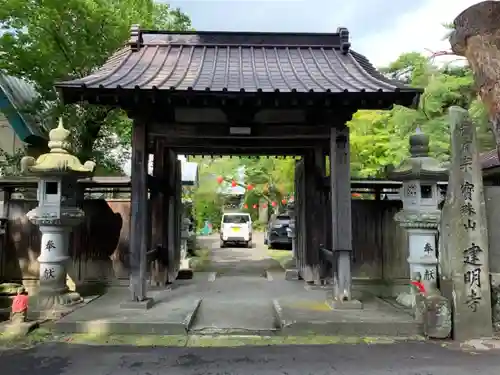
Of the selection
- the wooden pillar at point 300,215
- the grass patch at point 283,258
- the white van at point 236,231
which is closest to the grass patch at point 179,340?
the wooden pillar at point 300,215

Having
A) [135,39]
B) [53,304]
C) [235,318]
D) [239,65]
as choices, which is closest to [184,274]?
[53,304]

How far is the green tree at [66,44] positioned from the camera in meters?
10.7

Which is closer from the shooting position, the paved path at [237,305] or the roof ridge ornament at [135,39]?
the paved path at [237,305]

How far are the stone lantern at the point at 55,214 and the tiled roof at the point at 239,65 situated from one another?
5.16ft

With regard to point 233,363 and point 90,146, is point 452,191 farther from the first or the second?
point 90,146

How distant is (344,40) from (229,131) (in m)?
3.46

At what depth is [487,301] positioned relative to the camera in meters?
6.10

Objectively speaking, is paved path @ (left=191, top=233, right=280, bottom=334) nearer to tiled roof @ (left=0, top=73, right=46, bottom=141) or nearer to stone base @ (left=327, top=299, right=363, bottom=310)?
stone base @ (left=327, top=299, right=363, bottom=310)

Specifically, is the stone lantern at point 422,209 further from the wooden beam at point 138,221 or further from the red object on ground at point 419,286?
the wooden beam at point 138,221

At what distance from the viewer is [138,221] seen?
7223 mm

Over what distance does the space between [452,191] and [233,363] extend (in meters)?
4.15

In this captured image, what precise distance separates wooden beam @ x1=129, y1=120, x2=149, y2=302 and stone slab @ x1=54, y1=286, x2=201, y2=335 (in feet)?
1.51

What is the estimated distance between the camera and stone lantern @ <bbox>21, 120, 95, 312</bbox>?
7203 millimetres

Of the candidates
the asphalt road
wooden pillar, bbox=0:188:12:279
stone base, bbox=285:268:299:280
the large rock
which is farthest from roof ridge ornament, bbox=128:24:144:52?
stone base, bbox=285:268:299:280
